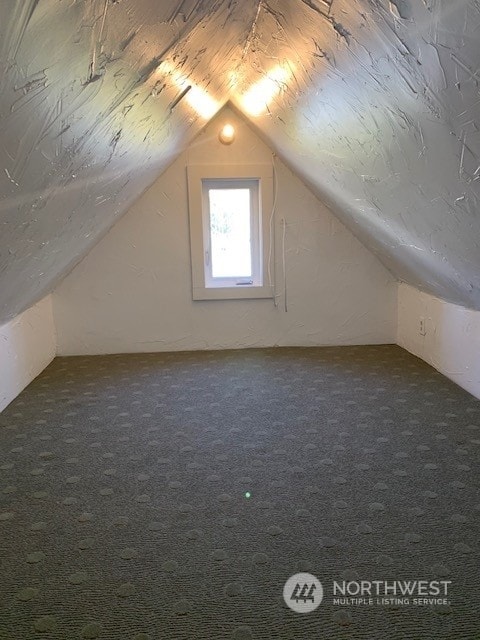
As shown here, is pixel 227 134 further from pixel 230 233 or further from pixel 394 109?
pixel 394 109

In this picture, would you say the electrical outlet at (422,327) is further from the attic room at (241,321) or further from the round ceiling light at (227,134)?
the round ceiling light at (227,134)

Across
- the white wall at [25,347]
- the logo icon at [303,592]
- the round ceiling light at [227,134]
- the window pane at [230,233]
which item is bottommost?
the logo icon at [303,592]

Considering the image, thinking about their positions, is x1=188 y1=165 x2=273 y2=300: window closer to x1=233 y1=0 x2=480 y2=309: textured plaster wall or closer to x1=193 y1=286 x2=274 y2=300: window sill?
x1=193 y1=286 x2=274 y2=300: window sill

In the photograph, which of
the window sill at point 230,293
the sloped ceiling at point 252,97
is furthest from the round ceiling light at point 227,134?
the window sill at point 230,293

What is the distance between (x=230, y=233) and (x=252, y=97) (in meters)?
1.31

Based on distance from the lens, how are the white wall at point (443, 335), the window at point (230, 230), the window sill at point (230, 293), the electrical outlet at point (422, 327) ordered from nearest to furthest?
the white wall at point (443, 335)
the electrical outlet at point (422, 327)
the window at point (230, 230)
the window sill at point (230, 293)

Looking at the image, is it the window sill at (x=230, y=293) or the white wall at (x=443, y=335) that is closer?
the white wall at (x=443, y=335)

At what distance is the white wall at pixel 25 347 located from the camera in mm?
2846

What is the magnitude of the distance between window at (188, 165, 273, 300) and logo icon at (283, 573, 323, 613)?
8.23ft

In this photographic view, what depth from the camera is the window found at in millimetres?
3658

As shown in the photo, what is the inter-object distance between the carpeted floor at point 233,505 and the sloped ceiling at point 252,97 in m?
0.75

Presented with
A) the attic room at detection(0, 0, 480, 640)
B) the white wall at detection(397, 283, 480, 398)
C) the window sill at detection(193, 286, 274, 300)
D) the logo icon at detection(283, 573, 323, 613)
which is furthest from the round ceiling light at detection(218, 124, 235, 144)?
the logo icon at detection(283, 573, 323, 613)

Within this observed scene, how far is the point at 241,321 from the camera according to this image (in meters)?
3.84

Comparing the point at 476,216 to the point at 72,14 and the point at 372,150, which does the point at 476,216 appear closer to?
the point at 372,150
